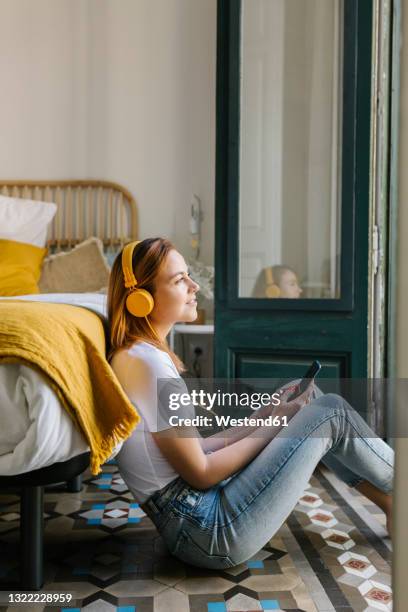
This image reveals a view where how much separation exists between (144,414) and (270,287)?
4.09ft

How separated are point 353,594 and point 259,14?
2131 mm

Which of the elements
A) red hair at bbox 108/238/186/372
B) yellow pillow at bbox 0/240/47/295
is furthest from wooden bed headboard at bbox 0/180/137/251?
red hair at bbox 108/238/186/372

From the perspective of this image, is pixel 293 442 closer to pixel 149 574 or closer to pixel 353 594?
pixel 353 594

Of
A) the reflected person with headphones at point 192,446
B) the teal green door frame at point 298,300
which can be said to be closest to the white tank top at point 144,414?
the reflected person with headphones at point 192,446

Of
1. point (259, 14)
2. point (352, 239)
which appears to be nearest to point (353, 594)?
point (352, 239)

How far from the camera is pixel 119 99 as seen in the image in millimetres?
3236

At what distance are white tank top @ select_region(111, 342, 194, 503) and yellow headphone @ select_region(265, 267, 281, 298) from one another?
3.85 ft

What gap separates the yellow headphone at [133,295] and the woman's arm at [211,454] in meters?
0.26

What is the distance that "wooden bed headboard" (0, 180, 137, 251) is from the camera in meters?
3.21

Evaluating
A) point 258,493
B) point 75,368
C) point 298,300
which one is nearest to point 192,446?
point 258,493

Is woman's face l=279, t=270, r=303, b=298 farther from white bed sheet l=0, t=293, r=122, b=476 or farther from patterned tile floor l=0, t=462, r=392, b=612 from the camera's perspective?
white bed sheet l=0, t=293, r=122, b=476

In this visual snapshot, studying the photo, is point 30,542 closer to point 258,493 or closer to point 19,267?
point 258,493

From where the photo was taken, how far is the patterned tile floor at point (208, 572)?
125cm

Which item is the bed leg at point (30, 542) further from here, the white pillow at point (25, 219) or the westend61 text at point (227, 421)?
the white pillow at point (25, 219)
